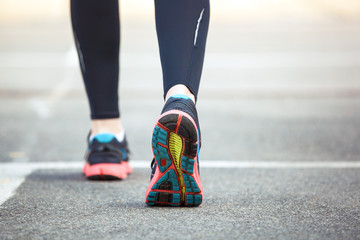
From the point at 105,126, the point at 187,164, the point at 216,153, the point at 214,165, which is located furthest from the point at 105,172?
the point at 216,153

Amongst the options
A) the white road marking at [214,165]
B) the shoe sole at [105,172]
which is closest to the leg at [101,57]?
the shoe sole at [105,172]

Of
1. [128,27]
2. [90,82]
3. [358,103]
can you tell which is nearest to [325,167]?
[90,82]

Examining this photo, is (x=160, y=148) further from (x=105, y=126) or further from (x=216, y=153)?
(x=216, y=153)

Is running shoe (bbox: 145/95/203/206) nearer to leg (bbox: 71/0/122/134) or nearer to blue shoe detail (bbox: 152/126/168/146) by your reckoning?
blue shoe detail (bbox: 152/126/168/146)

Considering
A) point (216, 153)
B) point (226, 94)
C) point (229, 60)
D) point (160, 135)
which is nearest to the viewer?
point (160, 135)

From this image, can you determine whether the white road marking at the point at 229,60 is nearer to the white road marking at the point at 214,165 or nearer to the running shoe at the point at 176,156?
the white road marking at the point at 214,165

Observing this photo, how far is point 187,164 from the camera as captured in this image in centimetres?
192

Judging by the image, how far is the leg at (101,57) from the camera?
2588 mm

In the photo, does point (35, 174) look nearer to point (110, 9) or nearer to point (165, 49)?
point (110, 9)

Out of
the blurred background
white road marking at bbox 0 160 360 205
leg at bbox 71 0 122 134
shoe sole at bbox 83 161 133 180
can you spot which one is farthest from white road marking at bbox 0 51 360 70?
shoe sole at bbox 83 161 133 180

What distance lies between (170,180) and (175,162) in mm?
64

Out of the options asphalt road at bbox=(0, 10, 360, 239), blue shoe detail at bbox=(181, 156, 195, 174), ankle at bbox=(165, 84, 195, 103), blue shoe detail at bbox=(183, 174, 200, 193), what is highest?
ankle at bbox=(165, 84, 195, 103)

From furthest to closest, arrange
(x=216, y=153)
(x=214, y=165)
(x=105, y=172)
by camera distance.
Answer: (x=216, y=153) < (x=214, y=165) < (x=105, y=172)

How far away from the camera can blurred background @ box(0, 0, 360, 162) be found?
3506 mm
